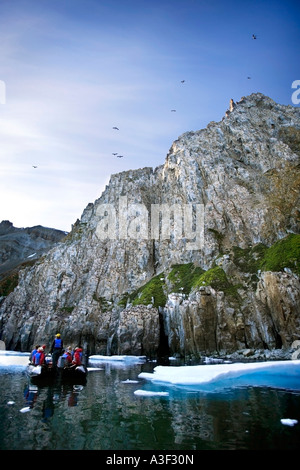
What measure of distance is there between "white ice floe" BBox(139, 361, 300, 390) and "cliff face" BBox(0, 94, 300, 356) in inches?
812

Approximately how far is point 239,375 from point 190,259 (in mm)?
57427

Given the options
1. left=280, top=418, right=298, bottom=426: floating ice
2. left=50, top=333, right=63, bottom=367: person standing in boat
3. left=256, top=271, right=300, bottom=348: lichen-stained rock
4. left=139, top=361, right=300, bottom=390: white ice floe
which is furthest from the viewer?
left=256, top=271, right=300, bottom=348: lichen-stained rock

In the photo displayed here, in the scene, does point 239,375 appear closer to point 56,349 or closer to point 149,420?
point 149,420

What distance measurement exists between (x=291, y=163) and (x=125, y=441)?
78.4m

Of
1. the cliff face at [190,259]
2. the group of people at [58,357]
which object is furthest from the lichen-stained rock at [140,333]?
the group of people at [58,357]

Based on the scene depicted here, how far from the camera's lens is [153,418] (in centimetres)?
1457

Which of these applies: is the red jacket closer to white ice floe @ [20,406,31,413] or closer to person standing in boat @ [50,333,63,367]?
person standing in boat @ [50,333,63,367]

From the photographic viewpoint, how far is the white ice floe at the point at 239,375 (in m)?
21.7

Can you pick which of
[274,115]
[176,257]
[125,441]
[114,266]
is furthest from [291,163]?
[125,441]

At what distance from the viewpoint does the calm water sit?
36.0 feet

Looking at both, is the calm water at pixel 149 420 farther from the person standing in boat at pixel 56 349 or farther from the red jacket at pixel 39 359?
the person standing in boat at pixel 56 349

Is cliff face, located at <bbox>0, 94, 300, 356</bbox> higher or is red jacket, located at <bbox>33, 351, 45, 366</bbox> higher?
cliff face, located at <bbox>0, 94, 300, 356</bbox>

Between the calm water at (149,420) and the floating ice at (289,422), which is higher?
the floating ice at (289,422)

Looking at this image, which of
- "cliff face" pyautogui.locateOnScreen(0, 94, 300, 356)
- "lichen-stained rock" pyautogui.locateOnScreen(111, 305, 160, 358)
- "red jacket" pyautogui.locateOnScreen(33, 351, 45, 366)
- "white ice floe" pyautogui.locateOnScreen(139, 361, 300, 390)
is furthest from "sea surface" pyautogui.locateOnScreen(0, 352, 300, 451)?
"lichen-stained rock" pyautogui.locateOnScreen(111, 305, 160, 358)
